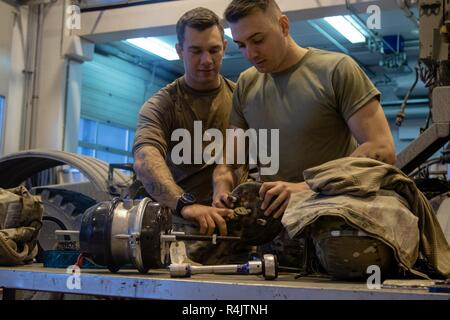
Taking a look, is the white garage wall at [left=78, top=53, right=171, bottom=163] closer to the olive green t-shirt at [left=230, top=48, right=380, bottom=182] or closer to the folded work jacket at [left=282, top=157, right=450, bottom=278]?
the olive green t-shirt at [left=230, top=48, right=380, bottom=182]

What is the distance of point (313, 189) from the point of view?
4.37 ft

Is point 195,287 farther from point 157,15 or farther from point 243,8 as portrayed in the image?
point 157,15

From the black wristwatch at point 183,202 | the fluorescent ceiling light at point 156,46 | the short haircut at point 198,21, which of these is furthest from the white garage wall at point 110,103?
the black wristwatch at point 183,202

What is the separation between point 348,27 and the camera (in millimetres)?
6074

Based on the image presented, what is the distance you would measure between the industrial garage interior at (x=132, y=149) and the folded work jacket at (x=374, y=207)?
13 millimetres

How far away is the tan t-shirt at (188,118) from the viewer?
2.33m

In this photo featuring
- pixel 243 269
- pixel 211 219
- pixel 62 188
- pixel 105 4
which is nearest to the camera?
pixel 243 269

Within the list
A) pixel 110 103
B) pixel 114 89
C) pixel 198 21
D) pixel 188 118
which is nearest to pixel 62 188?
pixel 188 118

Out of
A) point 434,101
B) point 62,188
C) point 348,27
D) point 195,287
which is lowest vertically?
point 195,287

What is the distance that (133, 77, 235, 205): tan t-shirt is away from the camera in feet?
7.64

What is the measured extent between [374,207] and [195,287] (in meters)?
0.40

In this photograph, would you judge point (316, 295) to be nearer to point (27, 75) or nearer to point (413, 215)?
point (413, 215)

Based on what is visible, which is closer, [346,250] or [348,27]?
[346,250]

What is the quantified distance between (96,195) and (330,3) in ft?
7.57
